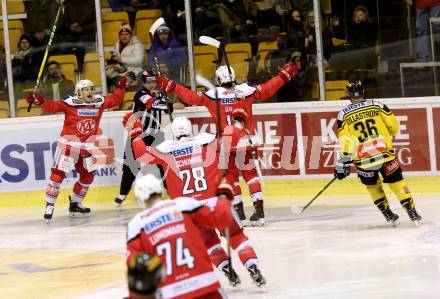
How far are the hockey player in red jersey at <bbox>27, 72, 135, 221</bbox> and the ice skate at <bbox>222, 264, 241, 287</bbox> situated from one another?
12.5 ft

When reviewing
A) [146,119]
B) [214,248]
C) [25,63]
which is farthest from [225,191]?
[25,63]

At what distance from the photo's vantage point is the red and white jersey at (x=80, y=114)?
11.4 metres

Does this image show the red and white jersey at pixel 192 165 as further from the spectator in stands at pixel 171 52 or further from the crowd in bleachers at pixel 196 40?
the spectator in stands at pixel 171 52

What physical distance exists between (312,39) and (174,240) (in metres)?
6.21

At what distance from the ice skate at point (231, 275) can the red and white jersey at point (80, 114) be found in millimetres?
3880

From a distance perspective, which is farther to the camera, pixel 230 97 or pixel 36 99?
pixel 36 99

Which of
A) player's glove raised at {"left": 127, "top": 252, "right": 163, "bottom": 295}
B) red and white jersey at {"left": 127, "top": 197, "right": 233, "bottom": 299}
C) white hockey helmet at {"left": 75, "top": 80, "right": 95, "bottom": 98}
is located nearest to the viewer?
player's glove raised at {"left": 127, "top": 252, "right": 163, "bottom": 295}

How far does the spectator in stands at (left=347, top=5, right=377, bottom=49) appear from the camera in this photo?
1160cm

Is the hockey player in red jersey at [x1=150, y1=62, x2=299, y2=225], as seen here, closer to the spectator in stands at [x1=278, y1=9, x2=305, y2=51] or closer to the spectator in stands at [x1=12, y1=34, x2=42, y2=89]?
the spectator in stands at [x1=278, y1=9, x2=305, y2=51]

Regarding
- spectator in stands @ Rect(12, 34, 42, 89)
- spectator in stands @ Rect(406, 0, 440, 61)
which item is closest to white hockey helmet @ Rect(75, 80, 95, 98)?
spectator in stands @ Rect(12, 34, 42, 89)

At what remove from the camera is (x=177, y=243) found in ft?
19.1

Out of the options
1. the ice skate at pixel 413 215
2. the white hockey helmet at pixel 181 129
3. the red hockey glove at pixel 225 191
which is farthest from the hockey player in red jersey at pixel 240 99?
the red hockey glove at pixel 225 191

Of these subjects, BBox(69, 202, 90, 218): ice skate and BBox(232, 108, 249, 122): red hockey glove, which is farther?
BBox(69, 202, 90, 218): ice skate

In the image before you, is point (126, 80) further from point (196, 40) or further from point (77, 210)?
point (77, 210)
